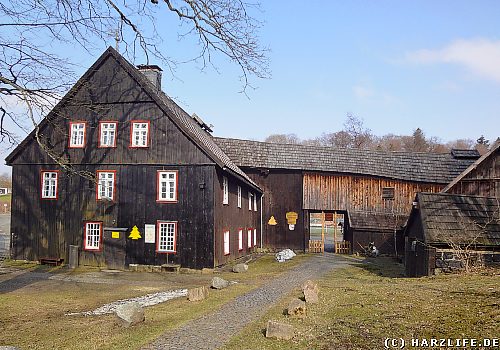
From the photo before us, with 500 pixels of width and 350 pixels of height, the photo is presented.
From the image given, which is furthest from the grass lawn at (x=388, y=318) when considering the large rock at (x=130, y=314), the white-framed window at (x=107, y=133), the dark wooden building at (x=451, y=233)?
the white-framed window at (x=107, y=133)

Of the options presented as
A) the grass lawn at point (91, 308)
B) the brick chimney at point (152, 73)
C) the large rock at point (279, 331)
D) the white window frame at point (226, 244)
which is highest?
the brick chimney at point (152, 73)

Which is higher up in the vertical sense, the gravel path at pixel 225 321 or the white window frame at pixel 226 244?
the white window frame at pixel 226 244

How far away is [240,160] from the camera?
36.9 metres

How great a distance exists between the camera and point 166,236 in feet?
79.7

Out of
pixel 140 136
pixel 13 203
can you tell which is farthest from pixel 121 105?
pixel 13 203

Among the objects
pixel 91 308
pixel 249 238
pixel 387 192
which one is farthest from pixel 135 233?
pixel 387 192

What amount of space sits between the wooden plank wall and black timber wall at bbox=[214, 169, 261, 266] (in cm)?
465

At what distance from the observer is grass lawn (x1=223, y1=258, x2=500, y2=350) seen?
812 cm

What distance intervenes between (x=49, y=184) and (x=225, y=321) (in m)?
18.6

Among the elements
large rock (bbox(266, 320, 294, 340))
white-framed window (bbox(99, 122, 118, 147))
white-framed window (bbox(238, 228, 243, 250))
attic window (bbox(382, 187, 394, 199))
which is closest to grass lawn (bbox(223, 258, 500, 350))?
large rock (bbox(266, 320, 294, 340))

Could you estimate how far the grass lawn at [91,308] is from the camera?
10.2 meters

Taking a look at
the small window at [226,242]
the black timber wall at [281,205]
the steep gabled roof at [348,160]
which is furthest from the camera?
the steep gabled roof at [348,160]

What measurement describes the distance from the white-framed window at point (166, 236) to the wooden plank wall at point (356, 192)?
580 inches

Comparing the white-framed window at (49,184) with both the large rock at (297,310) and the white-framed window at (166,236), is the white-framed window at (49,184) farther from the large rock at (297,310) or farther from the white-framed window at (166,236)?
the large rock at (297,310)
